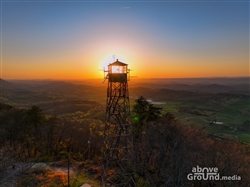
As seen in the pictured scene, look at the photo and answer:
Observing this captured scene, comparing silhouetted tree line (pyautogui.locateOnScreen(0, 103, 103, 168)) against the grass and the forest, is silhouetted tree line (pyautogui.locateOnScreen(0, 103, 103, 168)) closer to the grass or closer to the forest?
the forest

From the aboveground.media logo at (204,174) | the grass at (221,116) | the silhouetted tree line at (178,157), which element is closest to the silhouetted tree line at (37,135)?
the silhouetted tree line at (178,157)

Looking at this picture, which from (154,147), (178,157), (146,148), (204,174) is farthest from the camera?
(146,148)

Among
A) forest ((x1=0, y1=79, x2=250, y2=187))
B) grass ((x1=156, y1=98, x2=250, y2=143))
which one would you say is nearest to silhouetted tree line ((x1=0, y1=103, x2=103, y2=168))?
forest ((x1=0, y1=79, x2=250, y2=187))

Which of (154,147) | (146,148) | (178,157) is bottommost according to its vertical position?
(146,148)

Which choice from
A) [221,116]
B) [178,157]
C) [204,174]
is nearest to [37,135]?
[178,157]

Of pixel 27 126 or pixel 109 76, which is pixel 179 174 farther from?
pixel 27 126

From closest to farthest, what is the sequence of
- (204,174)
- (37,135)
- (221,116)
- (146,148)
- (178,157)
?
1. (178,157)
2. (204,174)
3. (146,148)
4. (37,135)
5. (221,116)

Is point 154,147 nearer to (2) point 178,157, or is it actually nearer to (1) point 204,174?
(2) point 178,157

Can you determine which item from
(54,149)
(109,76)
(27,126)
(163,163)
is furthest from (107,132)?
(27,126)
